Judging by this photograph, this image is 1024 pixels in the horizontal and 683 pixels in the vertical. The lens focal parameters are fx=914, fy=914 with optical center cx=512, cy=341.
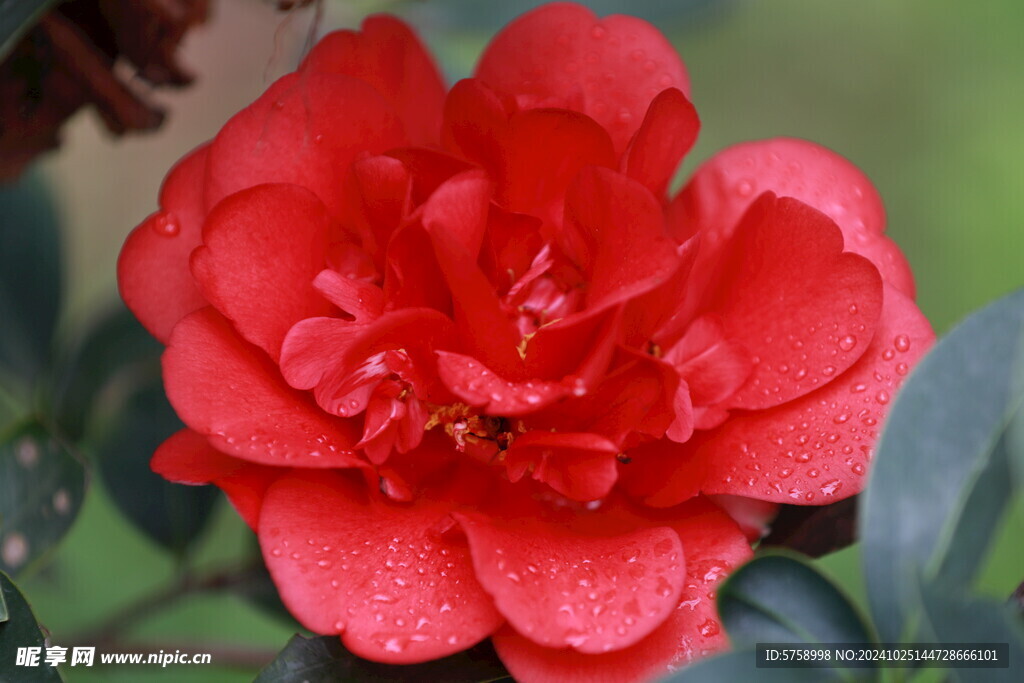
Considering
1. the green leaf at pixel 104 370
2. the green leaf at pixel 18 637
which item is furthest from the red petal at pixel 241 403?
the green leaf at pixel 104 370

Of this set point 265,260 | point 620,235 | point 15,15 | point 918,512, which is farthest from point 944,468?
point 15,15

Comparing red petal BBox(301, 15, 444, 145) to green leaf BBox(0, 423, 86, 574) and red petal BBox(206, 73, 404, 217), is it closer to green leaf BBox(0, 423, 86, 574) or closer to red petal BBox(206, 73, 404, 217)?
red petal BBox(206, 73, 404, 217)

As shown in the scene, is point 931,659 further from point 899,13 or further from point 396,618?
point 899,13

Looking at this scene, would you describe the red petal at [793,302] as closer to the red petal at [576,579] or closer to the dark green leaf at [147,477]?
the red petal at [576,579]

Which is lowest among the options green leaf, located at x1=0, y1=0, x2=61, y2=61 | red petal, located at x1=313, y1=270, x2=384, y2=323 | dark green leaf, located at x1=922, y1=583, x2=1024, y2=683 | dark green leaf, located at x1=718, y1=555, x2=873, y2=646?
dark green leaf, located at x1=718, y1=555, x2=873, y2=646

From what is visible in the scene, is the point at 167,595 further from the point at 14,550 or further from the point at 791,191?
the point at 791,191

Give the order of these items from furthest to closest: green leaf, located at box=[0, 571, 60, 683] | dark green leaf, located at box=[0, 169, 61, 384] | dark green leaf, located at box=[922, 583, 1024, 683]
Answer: dark green leaf, located at box=[0, 169, 61, 384] → green leaf, located at box=[0, 571, 60, 683] → dark green leaf, located at box=[922, 583, 1024, 683]

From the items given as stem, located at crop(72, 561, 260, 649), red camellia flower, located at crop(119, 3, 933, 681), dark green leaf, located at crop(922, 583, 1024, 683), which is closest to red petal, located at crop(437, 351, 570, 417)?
red camellia flower, located at crop(119, 3, 933, 681)

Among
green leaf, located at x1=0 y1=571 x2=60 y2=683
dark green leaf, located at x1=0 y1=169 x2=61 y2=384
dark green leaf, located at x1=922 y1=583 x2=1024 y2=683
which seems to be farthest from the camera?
dark green leaf, located at x1=0 y1=169 x2=61 y2=384
